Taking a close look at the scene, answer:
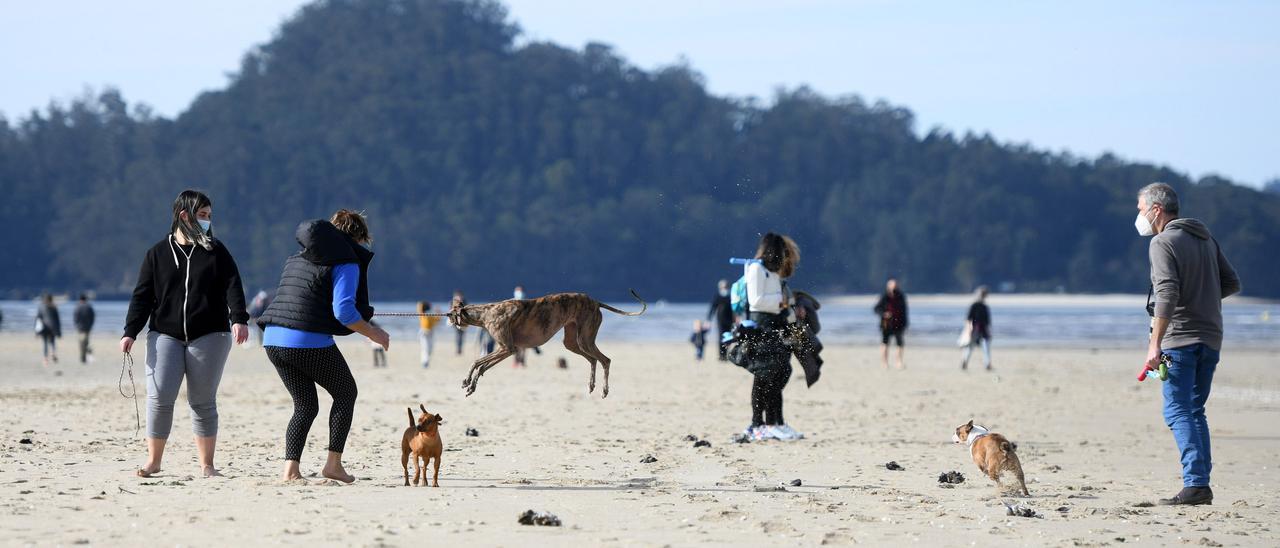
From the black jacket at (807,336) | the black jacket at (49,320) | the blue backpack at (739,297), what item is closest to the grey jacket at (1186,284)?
the black jacket at (807,336)

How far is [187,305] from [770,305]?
4.70 metres

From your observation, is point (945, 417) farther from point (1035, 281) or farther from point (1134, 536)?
point (1035, 281)

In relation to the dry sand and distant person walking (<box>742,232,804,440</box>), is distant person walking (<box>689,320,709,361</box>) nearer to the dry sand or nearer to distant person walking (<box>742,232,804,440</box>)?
the dry sand

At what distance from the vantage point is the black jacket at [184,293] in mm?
7941

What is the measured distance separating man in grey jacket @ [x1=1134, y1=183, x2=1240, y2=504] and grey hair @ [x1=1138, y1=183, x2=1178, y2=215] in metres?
0.02

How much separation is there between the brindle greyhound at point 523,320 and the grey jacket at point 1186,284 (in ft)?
9.31

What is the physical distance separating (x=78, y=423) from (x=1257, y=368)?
23072 millimetres

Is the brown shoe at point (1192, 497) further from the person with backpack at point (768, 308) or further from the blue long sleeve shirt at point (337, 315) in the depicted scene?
the blue long sleeve shirt at point (337, 315)

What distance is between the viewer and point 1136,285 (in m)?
121

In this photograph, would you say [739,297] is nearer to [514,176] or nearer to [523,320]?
[523,320]

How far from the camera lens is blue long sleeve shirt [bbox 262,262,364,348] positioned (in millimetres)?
7594

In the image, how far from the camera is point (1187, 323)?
766cm

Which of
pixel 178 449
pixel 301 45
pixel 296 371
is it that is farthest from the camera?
pixel 301 45

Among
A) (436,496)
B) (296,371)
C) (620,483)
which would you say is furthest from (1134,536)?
(296,371)
